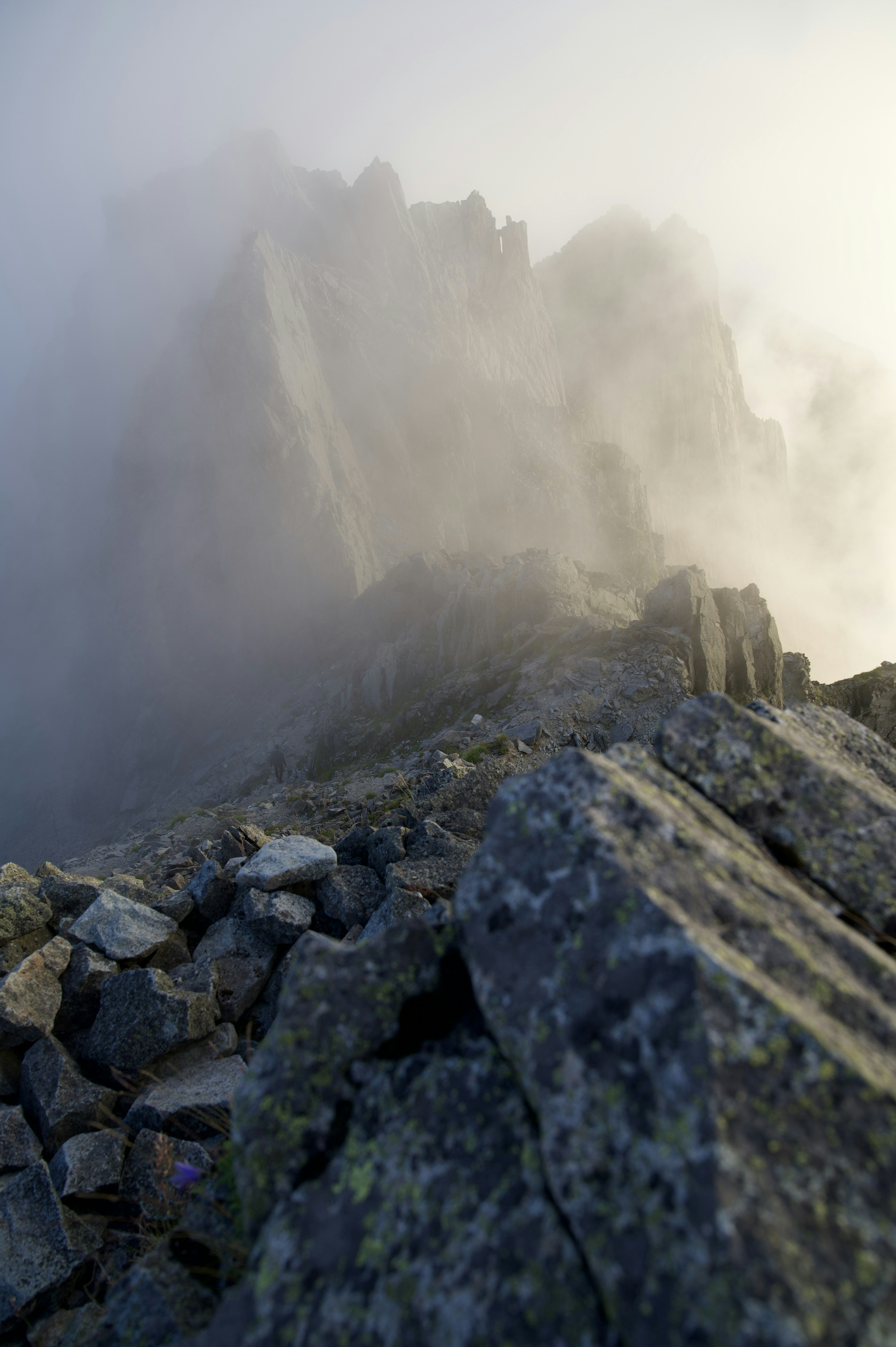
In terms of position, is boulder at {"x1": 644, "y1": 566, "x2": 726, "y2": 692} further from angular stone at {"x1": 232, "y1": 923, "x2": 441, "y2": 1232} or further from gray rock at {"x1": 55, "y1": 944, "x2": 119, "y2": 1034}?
angular stone at {"x1": 232, "y1": 923, "x2": 441, "y2": 1232}

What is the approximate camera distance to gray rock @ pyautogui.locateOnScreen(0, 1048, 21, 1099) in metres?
7.67

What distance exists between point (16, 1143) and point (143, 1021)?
1668 mm

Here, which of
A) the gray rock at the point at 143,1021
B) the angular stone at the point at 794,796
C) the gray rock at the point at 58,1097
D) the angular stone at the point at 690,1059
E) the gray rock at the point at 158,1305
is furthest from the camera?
the gray rock at the point at 143,1021

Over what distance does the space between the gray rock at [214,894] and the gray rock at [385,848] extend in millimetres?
2673

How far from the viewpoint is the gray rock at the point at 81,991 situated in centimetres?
828

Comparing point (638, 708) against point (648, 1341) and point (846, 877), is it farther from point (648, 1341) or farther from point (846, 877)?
point (648, 1341)

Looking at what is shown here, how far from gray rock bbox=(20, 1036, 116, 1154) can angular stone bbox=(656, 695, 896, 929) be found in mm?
7803

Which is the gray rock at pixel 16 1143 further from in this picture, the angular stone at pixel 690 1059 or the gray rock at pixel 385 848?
the angular stone at pixel 690 1059

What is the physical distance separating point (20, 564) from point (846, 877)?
7040 inches

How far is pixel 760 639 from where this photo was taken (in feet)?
149

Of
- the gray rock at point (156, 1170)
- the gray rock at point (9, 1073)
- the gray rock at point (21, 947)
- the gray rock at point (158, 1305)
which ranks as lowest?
the gray rock at point (9, 1073)

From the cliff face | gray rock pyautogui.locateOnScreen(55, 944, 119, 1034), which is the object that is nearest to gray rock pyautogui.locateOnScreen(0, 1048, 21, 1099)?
gray rock pyautogui.locateOnScreen(55, 944, 119, 1034)

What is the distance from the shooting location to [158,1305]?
3689 mm

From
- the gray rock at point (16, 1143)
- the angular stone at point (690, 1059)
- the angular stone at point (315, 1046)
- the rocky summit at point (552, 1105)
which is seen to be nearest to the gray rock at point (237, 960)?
the rocky summit at point (552, 1105)
